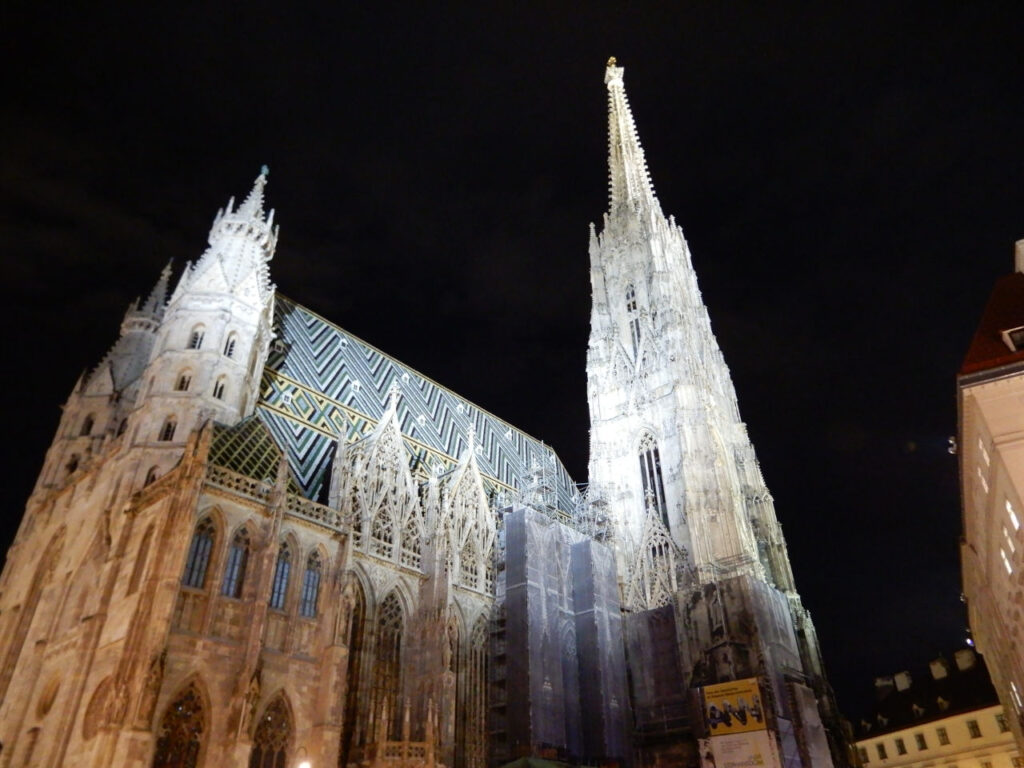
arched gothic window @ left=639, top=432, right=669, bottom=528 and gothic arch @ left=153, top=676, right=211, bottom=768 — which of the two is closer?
gothic arch @ left=153, top=676, right=211, bottom=768

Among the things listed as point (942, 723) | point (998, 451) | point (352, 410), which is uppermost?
point (352, 410)

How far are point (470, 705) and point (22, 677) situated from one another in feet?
49.6

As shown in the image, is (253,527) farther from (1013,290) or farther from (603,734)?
(1013,290)

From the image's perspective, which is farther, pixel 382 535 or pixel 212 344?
pixel 382 535

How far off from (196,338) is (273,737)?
1471cm

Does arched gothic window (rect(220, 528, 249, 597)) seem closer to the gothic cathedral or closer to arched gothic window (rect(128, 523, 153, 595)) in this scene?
the gothic cathedral

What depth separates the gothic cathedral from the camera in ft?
63.2

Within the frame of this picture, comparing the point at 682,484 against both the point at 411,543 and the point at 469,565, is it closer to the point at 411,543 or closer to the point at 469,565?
the point at 469,565

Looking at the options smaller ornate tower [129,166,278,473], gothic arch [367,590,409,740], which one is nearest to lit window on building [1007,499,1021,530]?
gothic arch [367,590,409,740]

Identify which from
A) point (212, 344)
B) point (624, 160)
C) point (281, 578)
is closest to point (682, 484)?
point (281, 578)

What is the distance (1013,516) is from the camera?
18.7 metres

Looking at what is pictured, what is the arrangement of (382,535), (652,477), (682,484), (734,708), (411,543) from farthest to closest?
(652,477) → (682,484) → (411,543) → (734,708) → (382,535)

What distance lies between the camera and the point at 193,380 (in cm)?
2550

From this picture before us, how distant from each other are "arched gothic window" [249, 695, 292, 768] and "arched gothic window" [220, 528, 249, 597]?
333 centimetres
